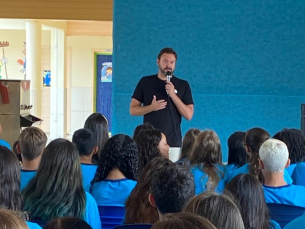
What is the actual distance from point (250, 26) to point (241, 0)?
374 mm

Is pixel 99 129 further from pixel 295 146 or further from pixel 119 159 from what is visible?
pixel 295 146

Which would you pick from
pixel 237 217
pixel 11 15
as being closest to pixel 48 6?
pixel 11 15

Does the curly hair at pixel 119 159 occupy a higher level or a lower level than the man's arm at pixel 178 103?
lower

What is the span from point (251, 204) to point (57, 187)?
0.97 meters

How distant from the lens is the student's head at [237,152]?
13.2ft

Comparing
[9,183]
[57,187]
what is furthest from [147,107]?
[9,183]

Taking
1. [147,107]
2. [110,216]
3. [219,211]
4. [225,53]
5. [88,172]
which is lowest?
[110,216]

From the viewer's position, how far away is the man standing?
476 cm

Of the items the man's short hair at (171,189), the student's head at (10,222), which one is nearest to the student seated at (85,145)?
the man's short hair at (171,189)

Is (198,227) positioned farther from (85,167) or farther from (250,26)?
(250,26)

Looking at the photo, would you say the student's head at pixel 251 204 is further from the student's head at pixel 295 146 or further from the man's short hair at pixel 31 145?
the student's head at pixel 295 146

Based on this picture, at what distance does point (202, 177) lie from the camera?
11.1 ft

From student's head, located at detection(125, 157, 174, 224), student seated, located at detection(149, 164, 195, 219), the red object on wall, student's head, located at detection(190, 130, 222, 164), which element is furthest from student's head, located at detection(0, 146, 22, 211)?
the red object on wall

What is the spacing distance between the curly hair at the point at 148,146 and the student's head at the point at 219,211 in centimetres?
209
